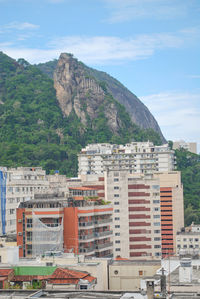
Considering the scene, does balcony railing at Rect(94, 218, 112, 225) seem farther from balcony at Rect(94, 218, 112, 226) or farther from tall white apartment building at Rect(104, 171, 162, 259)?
tall white apartment building at Rect(104, 171, 162, 259)

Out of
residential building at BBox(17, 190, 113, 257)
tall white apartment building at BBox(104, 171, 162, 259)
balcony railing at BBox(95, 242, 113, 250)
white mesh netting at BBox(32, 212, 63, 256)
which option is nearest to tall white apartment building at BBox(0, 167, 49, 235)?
tall white apartment building at BBox(104, 171, 162, 259)

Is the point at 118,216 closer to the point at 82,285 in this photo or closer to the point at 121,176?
the point at 121,176

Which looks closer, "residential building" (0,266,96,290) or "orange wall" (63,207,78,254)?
"residential building" (0,266,96,290)

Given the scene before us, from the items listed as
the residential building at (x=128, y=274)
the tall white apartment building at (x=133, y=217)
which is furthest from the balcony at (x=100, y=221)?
the tall white apartment building at (x=133, y=217)

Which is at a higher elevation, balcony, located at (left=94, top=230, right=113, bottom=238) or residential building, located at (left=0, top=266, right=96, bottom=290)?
balcony, located at (left=94, top=230, right=113, bottom=238)

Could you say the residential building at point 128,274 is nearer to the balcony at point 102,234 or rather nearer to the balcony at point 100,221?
the balcony at point 102,234

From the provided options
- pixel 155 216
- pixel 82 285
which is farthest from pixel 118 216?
pixel 82 285

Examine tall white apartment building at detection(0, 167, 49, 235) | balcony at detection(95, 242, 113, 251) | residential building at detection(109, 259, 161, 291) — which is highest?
tall white apartment building at detection(0, 167, 49, 235)
